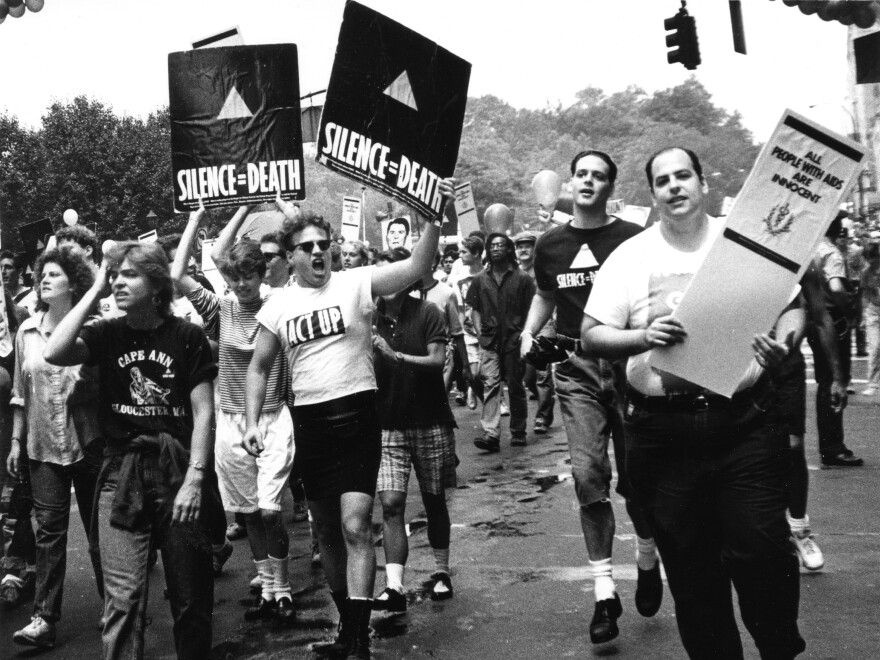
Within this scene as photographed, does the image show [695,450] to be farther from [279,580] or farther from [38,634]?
[38,634]

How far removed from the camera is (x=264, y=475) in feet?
19.9

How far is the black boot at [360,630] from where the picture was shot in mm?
4875

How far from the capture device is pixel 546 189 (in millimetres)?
17547

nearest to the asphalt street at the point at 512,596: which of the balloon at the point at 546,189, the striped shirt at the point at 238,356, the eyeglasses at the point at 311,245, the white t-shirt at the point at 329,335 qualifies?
the striped shirt at the point at 238,356

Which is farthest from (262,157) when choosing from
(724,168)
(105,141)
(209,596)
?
(724,168)

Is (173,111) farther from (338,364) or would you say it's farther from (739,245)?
(739,245)

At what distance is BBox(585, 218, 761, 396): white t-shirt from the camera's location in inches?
156

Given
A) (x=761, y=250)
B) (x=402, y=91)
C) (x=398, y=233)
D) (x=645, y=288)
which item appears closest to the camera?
(x=761, y=250)

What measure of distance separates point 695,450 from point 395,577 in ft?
7.66

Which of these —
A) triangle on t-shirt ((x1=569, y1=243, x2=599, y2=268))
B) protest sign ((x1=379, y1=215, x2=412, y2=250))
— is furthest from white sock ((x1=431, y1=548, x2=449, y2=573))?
protest sign ((x1=379, y1=215, x2=412, y2=250))

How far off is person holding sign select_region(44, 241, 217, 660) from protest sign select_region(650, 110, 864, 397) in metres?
1.93

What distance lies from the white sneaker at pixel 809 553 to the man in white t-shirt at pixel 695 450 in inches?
83.1

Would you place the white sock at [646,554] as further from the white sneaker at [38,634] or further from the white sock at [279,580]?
the white sneaker at [38,634]

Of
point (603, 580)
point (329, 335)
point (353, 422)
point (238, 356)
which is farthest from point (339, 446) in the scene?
point (238, 356)
